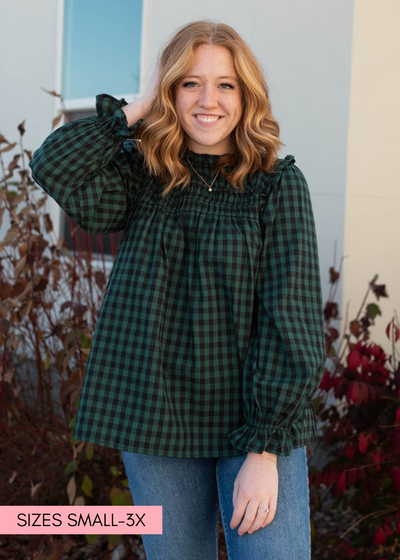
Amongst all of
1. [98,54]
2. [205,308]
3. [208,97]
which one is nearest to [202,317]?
[205,308]

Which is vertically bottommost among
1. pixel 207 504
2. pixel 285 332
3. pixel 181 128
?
pixel 207 504

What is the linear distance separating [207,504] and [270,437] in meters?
0.29

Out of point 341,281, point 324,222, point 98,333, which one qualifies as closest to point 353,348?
point 341,281

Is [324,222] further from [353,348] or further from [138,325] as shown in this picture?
[138,325]

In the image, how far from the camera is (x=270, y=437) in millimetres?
1256

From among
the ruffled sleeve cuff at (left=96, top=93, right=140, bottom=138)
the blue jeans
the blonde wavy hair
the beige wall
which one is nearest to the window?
the beige wall

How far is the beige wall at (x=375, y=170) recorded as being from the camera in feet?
8.84

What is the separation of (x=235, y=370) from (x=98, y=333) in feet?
1.14

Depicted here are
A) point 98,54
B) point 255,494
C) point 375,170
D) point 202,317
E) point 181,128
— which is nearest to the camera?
point 255,494

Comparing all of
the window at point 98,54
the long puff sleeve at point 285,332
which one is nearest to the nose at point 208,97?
the long puff sleeve at point 285,332

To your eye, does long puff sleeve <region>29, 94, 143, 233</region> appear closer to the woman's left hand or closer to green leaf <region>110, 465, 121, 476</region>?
the woman's left hand

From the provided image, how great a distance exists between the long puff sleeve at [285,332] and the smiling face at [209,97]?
0.65 feet

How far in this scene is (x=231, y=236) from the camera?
1.36 m

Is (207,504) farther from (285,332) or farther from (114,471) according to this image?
(114,471)
